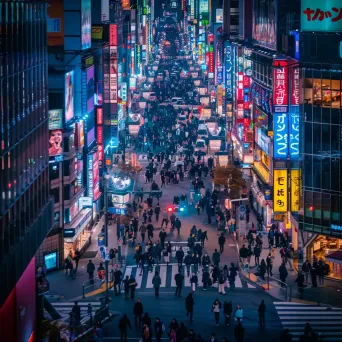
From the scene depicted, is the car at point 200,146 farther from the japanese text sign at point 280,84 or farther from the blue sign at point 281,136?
the blue sign at point 281,136

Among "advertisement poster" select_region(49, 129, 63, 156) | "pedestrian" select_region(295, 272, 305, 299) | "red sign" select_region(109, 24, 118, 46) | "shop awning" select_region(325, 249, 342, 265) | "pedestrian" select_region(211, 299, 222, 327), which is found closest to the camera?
"pedestrian" select_region(211, 299, 222, 327)

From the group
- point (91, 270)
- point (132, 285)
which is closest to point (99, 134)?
point (91, 270)

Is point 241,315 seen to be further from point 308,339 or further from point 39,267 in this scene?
point 39,267

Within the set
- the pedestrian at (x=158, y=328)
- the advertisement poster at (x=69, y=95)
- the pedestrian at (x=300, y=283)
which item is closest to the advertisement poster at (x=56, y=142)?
the advertisement poster at (x=69, y=95)

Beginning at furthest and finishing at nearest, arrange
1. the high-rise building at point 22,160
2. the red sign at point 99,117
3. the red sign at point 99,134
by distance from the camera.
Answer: the red sign at point 99,117 < the red sign at point 99,134 < the high-rise building at point 22,160

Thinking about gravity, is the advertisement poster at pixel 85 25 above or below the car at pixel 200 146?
above

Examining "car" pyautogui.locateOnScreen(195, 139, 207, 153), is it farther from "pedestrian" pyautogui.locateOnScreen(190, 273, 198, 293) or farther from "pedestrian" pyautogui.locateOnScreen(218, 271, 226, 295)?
"pedestrian" pyautogui.locateOnScreen(218, 271, 226, 295)

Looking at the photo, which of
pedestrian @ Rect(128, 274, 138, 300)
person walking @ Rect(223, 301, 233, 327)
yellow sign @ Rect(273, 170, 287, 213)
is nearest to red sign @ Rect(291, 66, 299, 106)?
yellow sign @ Rect(273, 170, 287, 213)

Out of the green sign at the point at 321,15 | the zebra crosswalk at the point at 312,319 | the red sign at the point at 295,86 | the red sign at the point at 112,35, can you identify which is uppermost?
the green sign at the point at 321,15
